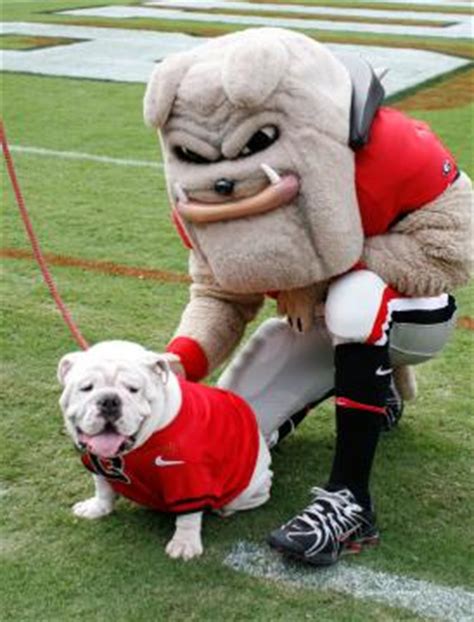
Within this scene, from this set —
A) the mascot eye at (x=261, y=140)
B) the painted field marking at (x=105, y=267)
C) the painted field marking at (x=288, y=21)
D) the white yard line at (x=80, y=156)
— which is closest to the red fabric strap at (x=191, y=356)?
the mascot eye at (x=261, y=140)

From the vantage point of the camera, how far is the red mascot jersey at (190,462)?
2.42 meters

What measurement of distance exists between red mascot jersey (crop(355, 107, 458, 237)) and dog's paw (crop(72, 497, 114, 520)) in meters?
0.87

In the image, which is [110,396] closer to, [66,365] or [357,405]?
[66,365]

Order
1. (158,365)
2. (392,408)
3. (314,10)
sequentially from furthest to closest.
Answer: (314,10) < (392,408) < (158,365)

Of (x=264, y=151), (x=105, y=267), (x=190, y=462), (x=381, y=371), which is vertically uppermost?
(x=264, y=151)

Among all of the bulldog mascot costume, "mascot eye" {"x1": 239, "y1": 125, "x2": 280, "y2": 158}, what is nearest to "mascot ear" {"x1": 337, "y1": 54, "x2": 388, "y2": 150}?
the bulldog mascot costume

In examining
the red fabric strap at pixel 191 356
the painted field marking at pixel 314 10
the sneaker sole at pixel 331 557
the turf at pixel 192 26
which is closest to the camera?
the sneaker sole at pixel 331 557

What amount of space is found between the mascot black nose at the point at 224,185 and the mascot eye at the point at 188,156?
0.06m

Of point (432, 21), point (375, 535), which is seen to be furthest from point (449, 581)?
point (432, 21)

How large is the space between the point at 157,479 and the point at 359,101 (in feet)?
3.03

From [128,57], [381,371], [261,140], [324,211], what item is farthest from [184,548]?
[128,57]

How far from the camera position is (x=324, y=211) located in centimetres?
241

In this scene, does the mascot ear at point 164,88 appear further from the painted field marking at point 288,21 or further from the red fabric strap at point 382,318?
the painted field marking at point 288,21

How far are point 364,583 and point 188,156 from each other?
98 centimetres
